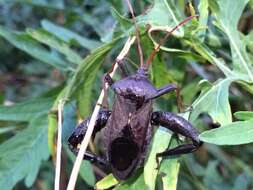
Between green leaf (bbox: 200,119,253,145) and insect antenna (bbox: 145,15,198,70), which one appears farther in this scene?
insect antenna (bbox: 145,15,198,70)

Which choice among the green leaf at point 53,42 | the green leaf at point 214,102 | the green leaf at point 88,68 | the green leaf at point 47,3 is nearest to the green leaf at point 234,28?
the green leaf at point 214,102

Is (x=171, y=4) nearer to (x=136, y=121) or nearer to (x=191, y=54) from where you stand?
(x=191, y=54)

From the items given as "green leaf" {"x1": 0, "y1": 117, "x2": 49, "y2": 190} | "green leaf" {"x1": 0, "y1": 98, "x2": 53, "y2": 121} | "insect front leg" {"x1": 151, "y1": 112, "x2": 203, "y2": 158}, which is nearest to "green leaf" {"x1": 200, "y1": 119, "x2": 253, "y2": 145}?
"insect front leg" {"x1": 151, "y1": 112, "x2": 203, "y2": 158}

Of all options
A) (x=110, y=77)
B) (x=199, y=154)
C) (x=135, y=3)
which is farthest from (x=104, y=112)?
(x=199, y=154)

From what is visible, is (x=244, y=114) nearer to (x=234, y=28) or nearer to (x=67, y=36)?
(x=234, y=28)

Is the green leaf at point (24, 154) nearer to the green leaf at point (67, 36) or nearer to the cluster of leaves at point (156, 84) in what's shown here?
the cluster of leaves at point (156, 84)

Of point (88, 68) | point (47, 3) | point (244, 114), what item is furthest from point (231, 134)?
point (47, 3)

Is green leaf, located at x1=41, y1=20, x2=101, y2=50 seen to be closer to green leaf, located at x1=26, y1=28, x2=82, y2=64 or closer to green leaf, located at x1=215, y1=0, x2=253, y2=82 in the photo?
green leaf, located at x1=26, y1=28, x2=82, y2=64
